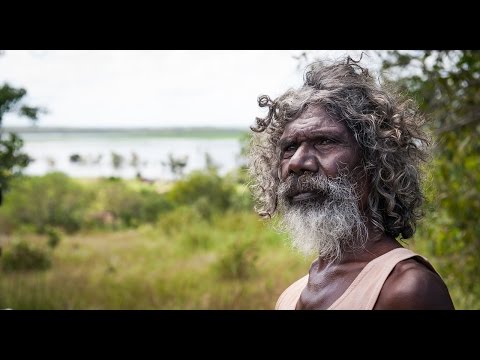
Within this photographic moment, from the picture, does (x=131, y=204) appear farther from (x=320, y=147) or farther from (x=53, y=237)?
(x=320, y=147)

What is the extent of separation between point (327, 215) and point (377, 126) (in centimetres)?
29

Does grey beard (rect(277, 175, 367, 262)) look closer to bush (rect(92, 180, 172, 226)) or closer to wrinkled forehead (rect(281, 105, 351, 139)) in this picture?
wrinkled forehead (rect(281, 105, 351, 139))

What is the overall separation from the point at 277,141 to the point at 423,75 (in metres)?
3.00

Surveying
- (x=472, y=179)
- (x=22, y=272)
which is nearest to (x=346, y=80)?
(x=472, y=179)

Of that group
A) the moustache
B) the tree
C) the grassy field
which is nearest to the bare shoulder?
the moustache

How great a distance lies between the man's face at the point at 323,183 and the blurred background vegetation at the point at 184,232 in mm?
496

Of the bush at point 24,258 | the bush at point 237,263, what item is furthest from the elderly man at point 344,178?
the bush at point 24,258

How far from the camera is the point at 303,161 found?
1505 millimetres

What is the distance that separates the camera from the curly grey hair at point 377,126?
61.5 inches

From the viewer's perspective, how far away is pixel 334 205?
1.55 m

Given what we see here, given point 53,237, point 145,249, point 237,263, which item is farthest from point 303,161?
point 53,237

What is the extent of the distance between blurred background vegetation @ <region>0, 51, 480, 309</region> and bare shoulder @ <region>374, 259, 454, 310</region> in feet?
2.19

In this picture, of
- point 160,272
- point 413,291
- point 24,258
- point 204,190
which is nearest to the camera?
point 413,291
